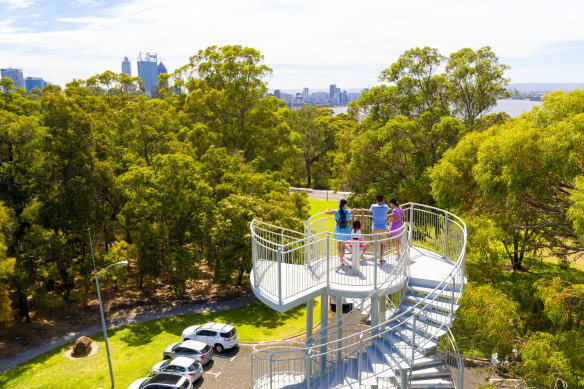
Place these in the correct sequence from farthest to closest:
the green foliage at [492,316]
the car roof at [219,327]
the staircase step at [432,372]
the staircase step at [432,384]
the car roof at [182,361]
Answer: the car roof at [219,327] < the car roof at [182,361] < the staircase step at [432,372] < the staircase step at [432,384] < the green foliage at [492,316]

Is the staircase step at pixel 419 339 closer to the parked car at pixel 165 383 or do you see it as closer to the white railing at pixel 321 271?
the white railing at pixel 321 271

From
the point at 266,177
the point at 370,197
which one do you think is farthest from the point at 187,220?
the point at 370,197

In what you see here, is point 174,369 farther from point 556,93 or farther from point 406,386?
point 556,93

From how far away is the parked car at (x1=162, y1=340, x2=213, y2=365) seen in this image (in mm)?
17359

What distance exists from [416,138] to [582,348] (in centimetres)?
1655

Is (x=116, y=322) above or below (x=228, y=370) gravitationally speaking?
below

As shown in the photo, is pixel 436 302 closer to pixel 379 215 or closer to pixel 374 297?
pixel 374 297

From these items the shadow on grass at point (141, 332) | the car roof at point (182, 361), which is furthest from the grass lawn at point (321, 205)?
the car roof at point (182, 361)

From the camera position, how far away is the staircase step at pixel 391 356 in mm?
9100

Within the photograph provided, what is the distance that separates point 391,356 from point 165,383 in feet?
31.8

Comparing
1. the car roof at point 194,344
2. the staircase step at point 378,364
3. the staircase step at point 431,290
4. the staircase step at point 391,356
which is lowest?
the car roof at point 194,344

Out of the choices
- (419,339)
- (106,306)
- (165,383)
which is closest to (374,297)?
(419,339)

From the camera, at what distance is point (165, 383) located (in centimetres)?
1510

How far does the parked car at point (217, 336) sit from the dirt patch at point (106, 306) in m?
5.39
